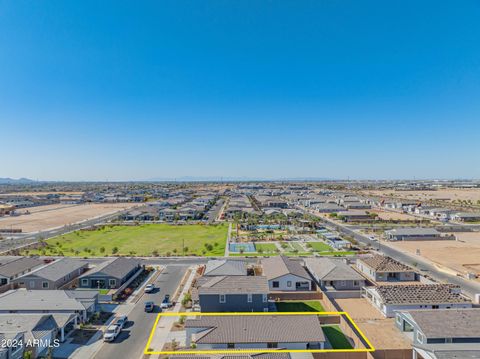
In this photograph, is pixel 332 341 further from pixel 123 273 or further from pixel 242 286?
pixel 123 273

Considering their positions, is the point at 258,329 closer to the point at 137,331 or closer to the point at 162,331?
the point at 162,331

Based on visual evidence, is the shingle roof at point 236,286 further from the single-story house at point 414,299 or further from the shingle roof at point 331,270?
the single-story house at point 414,299

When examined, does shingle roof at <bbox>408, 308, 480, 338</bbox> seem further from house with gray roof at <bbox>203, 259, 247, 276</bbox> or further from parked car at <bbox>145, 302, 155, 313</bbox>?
parked car at <bbox>145, 302, 155, 313</bbox>

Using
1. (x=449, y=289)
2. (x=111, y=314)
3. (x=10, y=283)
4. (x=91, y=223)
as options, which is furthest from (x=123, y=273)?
(x=91, y=223)

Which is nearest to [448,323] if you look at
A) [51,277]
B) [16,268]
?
[51,277]

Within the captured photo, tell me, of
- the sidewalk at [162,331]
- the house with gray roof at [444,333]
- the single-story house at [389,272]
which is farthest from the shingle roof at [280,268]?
the house with gray roof at [444,333]
